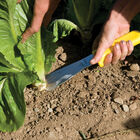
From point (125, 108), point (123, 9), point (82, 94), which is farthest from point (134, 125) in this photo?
A: point (123, 9)

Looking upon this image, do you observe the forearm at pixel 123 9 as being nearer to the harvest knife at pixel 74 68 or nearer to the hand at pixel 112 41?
the hand at pixel 112 41

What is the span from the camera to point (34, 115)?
2.31m

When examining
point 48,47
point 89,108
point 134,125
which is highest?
point 48,47

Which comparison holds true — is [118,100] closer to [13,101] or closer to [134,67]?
[134,67]

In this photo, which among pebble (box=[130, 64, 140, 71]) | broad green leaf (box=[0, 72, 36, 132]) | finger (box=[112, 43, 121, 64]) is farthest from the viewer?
pebble (box=[130, 64, 140, 71])

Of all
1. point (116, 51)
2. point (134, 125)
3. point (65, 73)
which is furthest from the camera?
point (65, 73)

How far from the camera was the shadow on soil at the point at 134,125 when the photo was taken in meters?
2.12

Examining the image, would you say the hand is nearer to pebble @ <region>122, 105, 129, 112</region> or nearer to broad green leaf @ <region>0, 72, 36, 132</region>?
pebble @ <region>122, 105, 129, 112</region>

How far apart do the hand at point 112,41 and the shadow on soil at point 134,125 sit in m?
0.54

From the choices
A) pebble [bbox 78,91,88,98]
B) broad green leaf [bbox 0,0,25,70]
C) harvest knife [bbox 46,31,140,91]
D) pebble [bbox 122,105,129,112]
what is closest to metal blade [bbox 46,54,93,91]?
harvest knife [bbox 46,31,140,91]

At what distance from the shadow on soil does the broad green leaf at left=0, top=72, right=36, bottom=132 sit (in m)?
0.87

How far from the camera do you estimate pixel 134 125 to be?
2.18 meters

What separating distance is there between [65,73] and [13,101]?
503mm

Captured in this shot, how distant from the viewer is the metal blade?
2.13m
